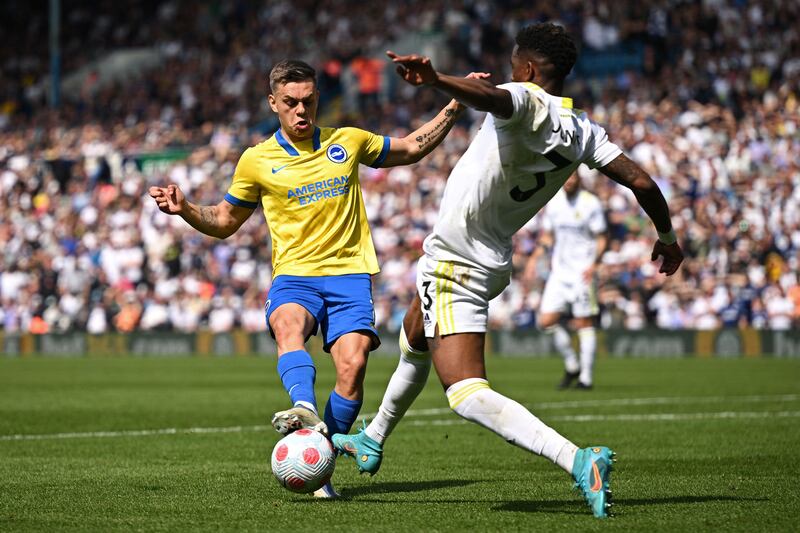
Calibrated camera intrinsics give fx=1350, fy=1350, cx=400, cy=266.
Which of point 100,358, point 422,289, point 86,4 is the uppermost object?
point 86,4

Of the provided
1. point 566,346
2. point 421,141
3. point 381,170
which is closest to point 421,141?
point 421,141

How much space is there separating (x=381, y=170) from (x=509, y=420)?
22.5 metres

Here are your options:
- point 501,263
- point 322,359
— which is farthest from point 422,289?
point 322,359

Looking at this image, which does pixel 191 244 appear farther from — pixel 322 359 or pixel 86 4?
pixel 86 4

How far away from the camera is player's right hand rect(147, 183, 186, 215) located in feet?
23.2

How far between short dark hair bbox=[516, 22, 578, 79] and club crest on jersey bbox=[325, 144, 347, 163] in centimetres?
151

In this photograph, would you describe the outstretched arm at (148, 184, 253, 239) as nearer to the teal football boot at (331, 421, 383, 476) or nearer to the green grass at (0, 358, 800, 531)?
the teal football boot at (331, 421, 383, 476)

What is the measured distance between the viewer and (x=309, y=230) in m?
7.44

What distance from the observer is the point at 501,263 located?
6617 millimetres

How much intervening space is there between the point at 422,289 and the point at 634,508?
1.46 m

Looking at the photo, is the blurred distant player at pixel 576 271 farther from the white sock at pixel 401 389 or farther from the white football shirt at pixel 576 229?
the white sock at pixel 401 389

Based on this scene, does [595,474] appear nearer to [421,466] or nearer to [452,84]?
[452,84]

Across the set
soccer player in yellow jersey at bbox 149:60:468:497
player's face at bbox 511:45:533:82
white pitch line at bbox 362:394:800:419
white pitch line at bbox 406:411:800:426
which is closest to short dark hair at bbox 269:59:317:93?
soccer player in yellow jersey at bbox 149:60:468:497

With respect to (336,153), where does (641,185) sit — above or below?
below
